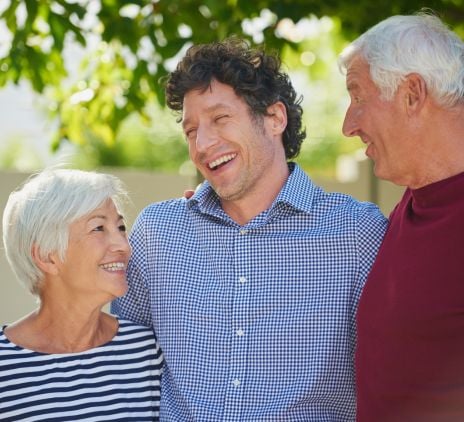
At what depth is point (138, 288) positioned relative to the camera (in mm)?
3316

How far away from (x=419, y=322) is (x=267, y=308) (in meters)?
0.56

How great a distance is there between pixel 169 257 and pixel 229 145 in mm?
402

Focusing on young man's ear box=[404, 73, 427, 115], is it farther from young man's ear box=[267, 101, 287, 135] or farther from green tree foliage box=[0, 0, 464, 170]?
green tree foliage box=[0, 0, 464, 170]

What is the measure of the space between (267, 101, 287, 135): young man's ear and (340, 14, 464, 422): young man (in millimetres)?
422

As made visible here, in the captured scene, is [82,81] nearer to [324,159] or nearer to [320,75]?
[320,75]

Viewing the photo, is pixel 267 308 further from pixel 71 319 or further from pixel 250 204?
pixel 71 319

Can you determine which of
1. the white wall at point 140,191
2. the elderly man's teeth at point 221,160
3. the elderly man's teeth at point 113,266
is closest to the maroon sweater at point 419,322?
the elderly man's teeth at point 221,160

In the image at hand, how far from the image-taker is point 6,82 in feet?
16.9

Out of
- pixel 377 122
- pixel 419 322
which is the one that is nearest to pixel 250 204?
pixel 377 122

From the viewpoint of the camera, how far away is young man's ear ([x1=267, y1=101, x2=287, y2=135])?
11.1 ft

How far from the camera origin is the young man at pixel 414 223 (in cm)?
268

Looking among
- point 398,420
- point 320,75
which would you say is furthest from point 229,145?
point 320,75

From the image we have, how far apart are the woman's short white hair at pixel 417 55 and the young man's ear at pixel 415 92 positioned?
12mm

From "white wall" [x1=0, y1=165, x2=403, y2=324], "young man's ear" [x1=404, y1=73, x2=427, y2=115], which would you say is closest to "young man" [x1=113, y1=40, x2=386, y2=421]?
"young man's ear" [x1=404, y1=73, x2=427, y2=115]
